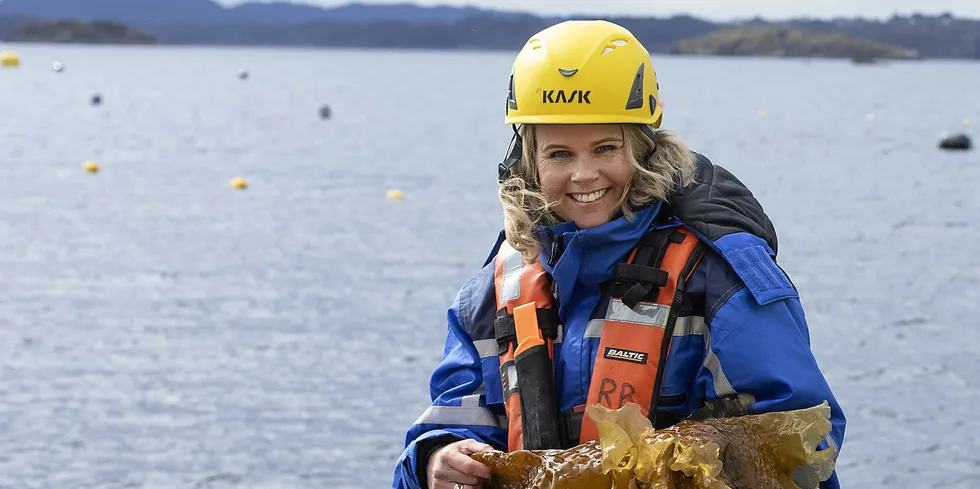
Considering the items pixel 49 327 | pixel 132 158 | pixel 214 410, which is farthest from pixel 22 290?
pixel 132 158

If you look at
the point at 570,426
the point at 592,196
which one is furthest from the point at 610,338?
the point at 592,196

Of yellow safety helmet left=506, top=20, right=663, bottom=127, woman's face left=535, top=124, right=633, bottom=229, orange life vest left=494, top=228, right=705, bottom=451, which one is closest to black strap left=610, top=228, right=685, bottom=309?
orange life vest left=494, top=228, right=705, bottom=451

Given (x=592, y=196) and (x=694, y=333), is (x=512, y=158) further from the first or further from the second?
(x=694, y=333)

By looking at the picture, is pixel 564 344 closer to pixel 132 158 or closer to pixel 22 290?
pixel 22 290

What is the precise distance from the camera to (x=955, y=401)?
12.2 meters

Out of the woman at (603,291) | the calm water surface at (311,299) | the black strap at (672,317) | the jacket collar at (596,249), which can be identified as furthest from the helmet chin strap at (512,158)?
the calm water surface at (311,299)

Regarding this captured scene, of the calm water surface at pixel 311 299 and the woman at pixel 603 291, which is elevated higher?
the woman at pixel 603 291

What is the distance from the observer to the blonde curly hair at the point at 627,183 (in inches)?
131

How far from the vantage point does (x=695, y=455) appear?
9.38ft

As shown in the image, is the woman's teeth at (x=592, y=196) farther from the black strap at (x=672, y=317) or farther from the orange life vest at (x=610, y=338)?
the black strap at (x=672, y=317)

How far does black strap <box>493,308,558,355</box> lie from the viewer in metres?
3.39

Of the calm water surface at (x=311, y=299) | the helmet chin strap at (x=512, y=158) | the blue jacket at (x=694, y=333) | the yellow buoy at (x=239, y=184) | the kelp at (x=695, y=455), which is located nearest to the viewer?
the kelp at (x=695, y=455)

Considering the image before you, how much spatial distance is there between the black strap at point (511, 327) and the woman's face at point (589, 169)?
245mm

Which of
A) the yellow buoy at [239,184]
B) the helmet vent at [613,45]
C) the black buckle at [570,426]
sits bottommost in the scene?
the yellow buoy at [239,184]
